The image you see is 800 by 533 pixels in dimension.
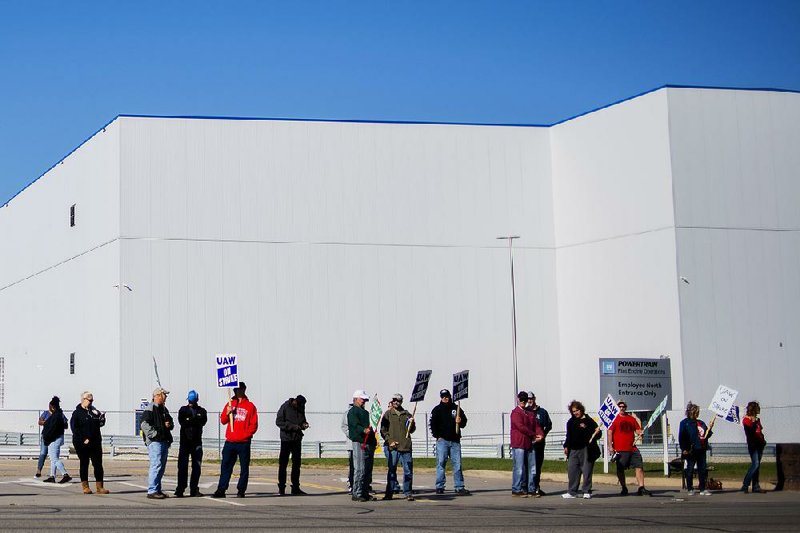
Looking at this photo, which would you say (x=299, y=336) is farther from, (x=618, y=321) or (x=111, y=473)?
(x=111, y=473)

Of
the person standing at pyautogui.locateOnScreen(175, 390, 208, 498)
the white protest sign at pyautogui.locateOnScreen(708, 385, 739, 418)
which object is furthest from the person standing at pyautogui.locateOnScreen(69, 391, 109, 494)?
the white protest sign at pyautogui.locateOnScreen(708, 385, 739, 418)

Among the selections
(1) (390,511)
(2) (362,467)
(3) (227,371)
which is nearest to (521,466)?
(2) (362,467)

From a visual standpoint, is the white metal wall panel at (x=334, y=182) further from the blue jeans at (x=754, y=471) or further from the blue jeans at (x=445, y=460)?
the blue jeans at (x=754, y=471)

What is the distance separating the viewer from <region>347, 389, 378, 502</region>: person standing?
875 inches

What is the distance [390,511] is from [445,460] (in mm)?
4380

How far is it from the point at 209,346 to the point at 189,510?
102 ft

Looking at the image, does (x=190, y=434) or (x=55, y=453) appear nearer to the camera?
(x=190, y=434)

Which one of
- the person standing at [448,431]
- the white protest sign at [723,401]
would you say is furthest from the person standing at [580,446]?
the white protest sign at [723,401]

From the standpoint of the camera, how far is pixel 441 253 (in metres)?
53.8

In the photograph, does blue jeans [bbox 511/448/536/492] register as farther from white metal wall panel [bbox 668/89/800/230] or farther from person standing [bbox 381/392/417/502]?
white metal wall panel [bbox 668/89/800/230]

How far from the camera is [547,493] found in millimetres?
25484

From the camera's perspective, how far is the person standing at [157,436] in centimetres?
2202

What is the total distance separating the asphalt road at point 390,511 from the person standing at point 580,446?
365mm

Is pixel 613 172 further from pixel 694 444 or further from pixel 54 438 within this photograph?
pixel 54 438
